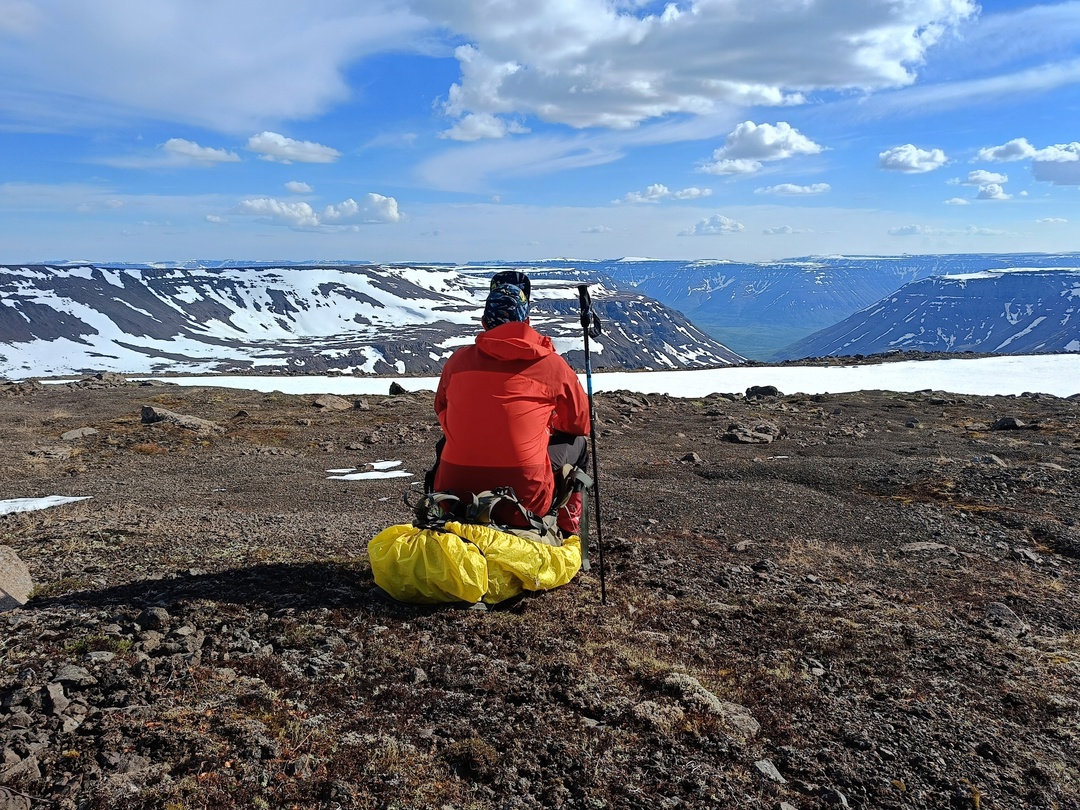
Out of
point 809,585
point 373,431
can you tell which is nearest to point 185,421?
point 373,431

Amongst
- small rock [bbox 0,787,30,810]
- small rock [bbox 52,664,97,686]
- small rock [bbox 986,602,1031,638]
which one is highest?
small rock [bbox 0,787,30,810]

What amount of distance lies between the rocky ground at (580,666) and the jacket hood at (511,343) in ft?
7.02

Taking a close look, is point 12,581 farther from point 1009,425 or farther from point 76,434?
point 1009,425

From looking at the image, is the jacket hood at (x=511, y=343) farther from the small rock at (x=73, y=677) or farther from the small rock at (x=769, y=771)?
the small rock at (x=73, y=677)

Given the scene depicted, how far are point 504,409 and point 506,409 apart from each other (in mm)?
17

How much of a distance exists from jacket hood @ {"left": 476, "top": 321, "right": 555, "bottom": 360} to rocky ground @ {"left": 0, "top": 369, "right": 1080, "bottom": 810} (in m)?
2.14

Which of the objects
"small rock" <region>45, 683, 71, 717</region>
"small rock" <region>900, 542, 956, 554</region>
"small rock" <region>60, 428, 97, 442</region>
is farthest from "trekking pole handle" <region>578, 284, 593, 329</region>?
"small rock" <region>60, 428, 97, 442</region>

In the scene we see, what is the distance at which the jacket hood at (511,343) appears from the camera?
5.58 m

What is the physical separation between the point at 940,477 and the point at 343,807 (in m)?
12.0

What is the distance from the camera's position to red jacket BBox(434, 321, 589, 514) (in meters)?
5.59

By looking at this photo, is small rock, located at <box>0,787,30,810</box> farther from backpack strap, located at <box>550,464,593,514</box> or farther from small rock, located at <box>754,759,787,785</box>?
backpack strap, located at <box>550,464,593,514</box>

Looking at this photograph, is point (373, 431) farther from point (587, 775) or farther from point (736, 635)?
point (587, 775)

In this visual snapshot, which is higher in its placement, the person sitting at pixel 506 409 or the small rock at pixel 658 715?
the person sitting at pixel 506 409

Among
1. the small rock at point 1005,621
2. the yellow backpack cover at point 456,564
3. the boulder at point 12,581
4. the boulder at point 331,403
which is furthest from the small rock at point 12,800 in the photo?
the boulder at point 331,403
